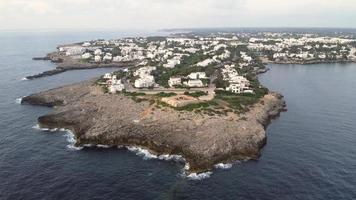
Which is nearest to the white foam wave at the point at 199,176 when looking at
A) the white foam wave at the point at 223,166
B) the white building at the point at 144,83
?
the white foam wave at the point at 223,166

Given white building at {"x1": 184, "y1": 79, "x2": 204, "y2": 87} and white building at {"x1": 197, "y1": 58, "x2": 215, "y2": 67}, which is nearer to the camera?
white building at {"x1": 184, "y1": 79, "x2": 204, "y2": 87}

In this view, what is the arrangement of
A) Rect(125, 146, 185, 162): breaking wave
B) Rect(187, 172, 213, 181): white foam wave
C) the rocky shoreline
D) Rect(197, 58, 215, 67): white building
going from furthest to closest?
1. Rect(197, 58, 215, 67): white building
2. the rocky shoreline
3. Rect(125, 146, 185, 162): breaking wave
4. Rect(187, 172, 213, 181): white foam wave

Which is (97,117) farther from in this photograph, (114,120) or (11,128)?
(11,128)

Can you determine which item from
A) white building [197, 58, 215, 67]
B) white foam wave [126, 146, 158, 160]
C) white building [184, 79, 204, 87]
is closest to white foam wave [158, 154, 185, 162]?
white foam wave [126, 146, 158, 160]

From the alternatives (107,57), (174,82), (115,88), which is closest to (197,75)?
(174,82)

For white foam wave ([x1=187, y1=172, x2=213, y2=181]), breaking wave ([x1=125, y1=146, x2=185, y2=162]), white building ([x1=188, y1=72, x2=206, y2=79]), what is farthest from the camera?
white building ([x1=188, y1=72, x2=206, y2=79])

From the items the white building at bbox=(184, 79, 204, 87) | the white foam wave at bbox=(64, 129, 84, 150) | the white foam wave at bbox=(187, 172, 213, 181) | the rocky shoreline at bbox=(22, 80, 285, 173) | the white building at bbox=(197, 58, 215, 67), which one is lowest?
the white foam wave at bbox=(187, 172, 213, 181)

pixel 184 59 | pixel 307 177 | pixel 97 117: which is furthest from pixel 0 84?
pixel 307 177

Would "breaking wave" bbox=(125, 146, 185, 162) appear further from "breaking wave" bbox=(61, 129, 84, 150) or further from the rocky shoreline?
"breaking wave" bbox=(61, 129, 84, 150)
